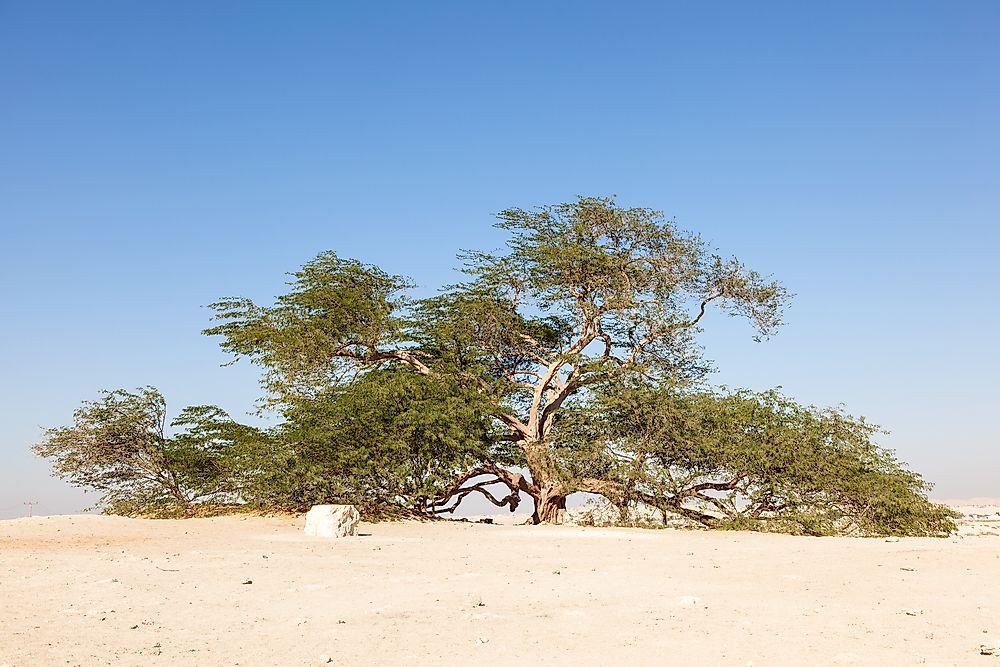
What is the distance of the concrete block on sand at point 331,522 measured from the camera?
15.4 meters

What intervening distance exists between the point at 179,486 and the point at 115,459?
7.05 ft

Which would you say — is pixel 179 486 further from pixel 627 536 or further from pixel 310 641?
pixel 310 641

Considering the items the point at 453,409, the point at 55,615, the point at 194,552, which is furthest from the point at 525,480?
the point at 55,615

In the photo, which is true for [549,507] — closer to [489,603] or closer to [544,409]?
[544,409]

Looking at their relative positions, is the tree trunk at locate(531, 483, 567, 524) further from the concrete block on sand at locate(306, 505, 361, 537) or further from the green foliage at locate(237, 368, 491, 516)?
the concrete block on sand at locate(306, 505, 361, 537)

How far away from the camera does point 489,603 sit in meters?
8.46

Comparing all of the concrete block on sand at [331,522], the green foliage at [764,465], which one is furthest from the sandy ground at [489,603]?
the green foliage at [764,465]

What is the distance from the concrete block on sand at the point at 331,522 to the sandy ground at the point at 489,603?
3.57 feet

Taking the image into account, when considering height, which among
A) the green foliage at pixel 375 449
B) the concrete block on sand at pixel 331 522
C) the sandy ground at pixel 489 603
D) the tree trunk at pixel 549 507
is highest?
the green foliage at pixel 375 449

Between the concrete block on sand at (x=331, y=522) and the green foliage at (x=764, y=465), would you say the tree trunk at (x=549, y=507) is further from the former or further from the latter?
the concrete block on sand at (x=331, y=522)

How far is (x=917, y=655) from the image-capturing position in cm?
632

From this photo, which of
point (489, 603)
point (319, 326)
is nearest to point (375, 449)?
point (319, 326)

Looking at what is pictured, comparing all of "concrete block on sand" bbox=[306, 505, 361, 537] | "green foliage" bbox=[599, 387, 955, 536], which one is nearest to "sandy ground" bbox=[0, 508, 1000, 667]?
"concrete block on sand" bbox=[306, 505, 361, 537]

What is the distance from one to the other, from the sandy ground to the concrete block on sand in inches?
42.8
